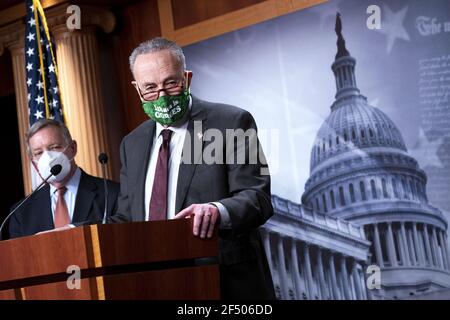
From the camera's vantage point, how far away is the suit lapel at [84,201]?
4062 mm

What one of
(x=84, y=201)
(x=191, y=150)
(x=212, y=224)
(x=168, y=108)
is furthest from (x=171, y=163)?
(x=84, y=201)

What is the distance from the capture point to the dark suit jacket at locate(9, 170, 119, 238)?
405 cm

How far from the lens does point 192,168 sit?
2.78 m

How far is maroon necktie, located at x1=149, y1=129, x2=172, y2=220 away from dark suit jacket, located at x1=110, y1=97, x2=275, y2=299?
0.06 m

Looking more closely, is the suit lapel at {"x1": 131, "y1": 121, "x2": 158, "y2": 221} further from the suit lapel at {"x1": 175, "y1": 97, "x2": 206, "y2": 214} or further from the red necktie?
the red necktie

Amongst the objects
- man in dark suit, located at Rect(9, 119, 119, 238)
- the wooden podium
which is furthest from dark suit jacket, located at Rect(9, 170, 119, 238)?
the wooden podium

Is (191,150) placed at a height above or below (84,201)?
below

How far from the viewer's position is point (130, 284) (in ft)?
7.54

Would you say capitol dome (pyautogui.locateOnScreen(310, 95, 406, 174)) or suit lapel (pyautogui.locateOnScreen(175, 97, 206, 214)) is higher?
capitol dome (pyautogui.locateOnScreen(310, 95, 406, 174))

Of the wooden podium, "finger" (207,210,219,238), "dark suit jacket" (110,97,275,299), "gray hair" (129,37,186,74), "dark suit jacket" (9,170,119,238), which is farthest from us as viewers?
"dark suit jacket" (9,170,119,238)

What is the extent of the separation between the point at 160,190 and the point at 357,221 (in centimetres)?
298

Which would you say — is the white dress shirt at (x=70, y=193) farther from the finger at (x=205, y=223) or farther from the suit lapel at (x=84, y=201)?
the finger at (x=205, y=223)

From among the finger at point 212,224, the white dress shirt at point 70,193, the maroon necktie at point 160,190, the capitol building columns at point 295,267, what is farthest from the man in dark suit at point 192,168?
the capitol building columns at point 295,267

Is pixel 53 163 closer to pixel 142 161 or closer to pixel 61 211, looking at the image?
pixel 61 211
